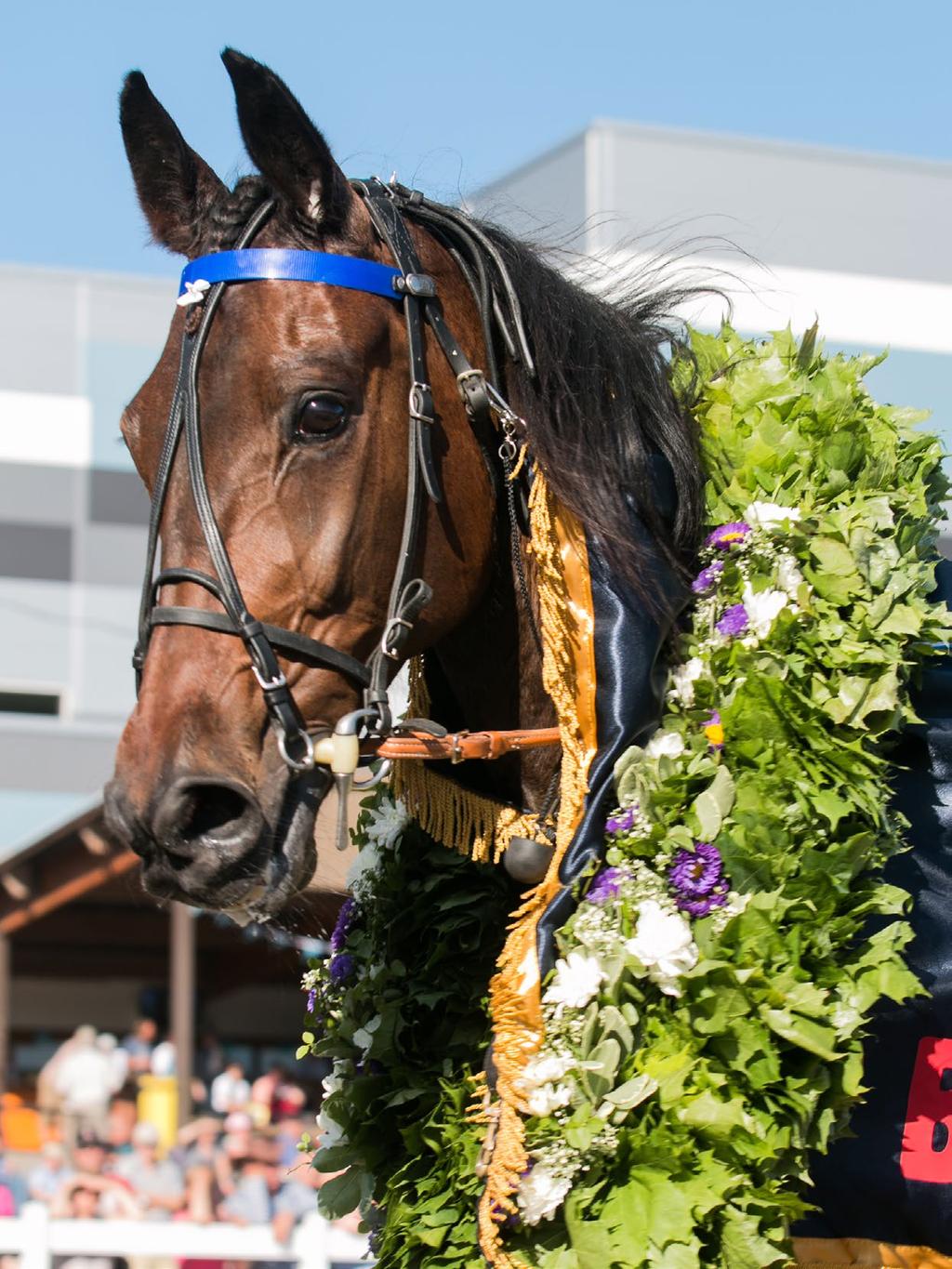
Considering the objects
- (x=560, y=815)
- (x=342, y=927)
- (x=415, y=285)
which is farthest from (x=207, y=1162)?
(x=415, y=285)

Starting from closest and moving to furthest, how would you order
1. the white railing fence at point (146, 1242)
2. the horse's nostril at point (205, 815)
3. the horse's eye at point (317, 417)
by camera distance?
1. the horse's nostril at point (205, 815)
2. the horse's eye at point (317, 417)
3. the white railing fence at point (146, 1242)

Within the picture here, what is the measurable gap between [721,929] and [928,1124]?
60cm

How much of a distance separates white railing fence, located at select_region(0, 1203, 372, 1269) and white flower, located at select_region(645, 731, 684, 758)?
4817 millimetres

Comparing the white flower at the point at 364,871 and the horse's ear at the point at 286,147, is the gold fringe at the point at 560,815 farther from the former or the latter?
the horse's ear at the point at 286,147

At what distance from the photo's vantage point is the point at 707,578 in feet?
8.88

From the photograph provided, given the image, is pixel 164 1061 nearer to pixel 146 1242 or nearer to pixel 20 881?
pixel 20 881

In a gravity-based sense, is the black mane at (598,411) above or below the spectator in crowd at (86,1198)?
above

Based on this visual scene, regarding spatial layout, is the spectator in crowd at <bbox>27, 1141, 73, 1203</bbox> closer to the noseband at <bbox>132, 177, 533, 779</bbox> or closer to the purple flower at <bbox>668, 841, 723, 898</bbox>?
the noseband at <bbox>132, 177, 533, 779</bbox>

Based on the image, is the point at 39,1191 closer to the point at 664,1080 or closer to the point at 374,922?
the point at 374,922

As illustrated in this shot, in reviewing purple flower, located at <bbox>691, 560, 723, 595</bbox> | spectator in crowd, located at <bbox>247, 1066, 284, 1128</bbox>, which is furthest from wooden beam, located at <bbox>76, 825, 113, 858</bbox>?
purple flower, located at <bbox>691, 560, 723, 595</bbox>

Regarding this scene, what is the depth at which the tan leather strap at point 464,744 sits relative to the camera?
2.64m

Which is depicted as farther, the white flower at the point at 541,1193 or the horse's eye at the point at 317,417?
the horse's eye at the point at 317,417

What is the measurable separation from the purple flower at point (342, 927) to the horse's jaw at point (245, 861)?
83 centimetres

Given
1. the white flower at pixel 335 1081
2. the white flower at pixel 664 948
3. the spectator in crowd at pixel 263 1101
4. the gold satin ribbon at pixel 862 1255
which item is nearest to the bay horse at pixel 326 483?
the white flower at pixel 664 948
